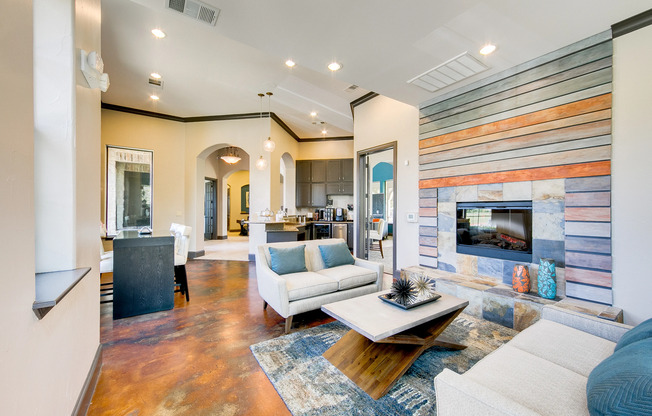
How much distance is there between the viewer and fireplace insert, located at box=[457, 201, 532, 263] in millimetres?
2996

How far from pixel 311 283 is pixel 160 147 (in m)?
5.47

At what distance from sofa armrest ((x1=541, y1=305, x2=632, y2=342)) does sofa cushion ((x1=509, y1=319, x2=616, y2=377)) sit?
0.05m

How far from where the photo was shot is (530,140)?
2891 mm

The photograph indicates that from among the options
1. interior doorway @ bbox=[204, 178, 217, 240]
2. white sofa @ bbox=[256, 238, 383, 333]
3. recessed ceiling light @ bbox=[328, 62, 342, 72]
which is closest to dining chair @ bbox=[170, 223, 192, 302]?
white sofa @ bbox=[256, 238, 383, 333]

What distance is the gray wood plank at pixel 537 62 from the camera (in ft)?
7.98

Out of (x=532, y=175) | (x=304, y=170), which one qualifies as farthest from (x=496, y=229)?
(x=304, y=170)

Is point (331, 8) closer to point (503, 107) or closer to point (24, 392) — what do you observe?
point (503, 107)

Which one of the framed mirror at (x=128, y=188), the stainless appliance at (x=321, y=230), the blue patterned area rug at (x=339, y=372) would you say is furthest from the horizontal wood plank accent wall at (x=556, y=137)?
the framed mirror at (x=128, y=188)

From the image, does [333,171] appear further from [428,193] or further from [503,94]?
[503,94]

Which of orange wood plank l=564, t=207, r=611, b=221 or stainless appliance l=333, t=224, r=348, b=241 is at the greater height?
orange wood plank l=564, t=207, r=611, b=221

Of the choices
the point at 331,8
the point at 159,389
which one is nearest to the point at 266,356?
the point at 159,389

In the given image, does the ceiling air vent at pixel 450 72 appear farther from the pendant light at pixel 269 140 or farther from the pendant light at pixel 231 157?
the pendant light at pixel 231 157

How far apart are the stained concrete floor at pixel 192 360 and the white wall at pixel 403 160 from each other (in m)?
1.86

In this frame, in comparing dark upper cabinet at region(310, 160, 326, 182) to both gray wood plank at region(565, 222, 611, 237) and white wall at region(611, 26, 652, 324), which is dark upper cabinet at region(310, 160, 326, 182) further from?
white wall at region(611, 26, 652, 324)
